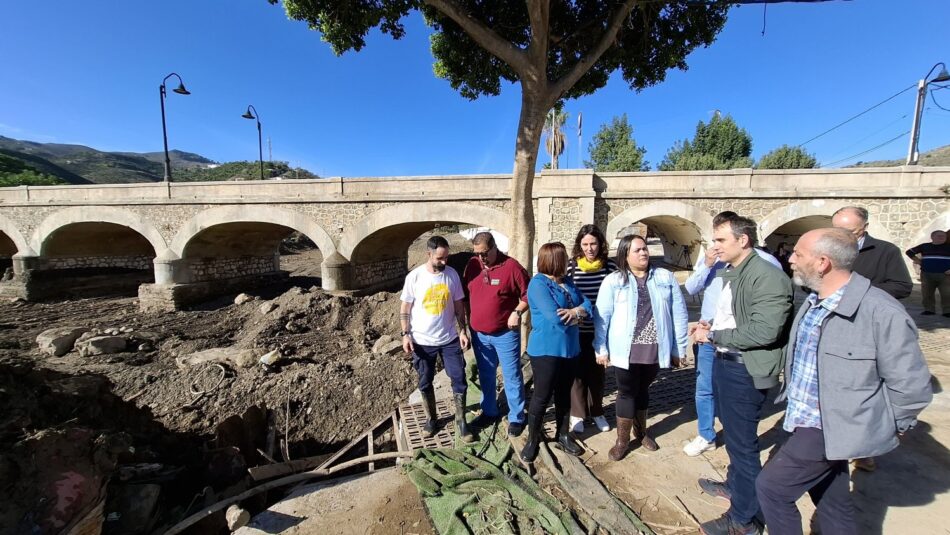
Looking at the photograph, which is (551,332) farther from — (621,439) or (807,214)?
(807,214)

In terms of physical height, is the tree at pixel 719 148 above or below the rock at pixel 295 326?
above

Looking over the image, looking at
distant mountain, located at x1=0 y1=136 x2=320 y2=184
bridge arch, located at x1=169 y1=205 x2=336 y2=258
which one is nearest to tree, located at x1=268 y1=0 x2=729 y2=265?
bridge arch, located at x1=169 y1=205 x2=336 y2=258

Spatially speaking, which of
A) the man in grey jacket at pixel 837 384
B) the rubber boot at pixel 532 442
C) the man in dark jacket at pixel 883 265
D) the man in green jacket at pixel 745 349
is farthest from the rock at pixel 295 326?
the man in dark jacket at pixel 883 265

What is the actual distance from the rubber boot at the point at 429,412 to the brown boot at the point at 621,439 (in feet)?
5.15

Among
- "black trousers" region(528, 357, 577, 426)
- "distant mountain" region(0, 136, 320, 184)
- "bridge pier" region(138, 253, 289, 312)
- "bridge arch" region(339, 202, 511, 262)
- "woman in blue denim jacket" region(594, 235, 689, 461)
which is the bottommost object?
"bridge pier" region(138, 253, 289, 312)

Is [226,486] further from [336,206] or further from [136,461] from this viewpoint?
[336,206]

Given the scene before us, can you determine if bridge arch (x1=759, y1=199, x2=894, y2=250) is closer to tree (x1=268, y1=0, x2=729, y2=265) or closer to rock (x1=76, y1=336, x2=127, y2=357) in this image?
tree (x1=268, y1=0, x2=729, y2=265)

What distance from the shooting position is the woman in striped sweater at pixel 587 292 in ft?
9.63

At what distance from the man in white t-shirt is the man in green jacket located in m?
1.86

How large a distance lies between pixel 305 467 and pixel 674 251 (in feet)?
53.2

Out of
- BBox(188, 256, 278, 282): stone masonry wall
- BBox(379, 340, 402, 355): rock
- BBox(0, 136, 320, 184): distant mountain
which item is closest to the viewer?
BBox(379, 340, 402, 355): rock

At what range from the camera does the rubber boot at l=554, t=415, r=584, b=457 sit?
276 centimetres

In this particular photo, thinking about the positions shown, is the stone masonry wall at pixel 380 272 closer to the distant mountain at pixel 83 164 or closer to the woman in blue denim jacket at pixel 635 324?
the woman in blue denim jacket at pixel 635 324

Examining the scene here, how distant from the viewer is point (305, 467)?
11.2ft
